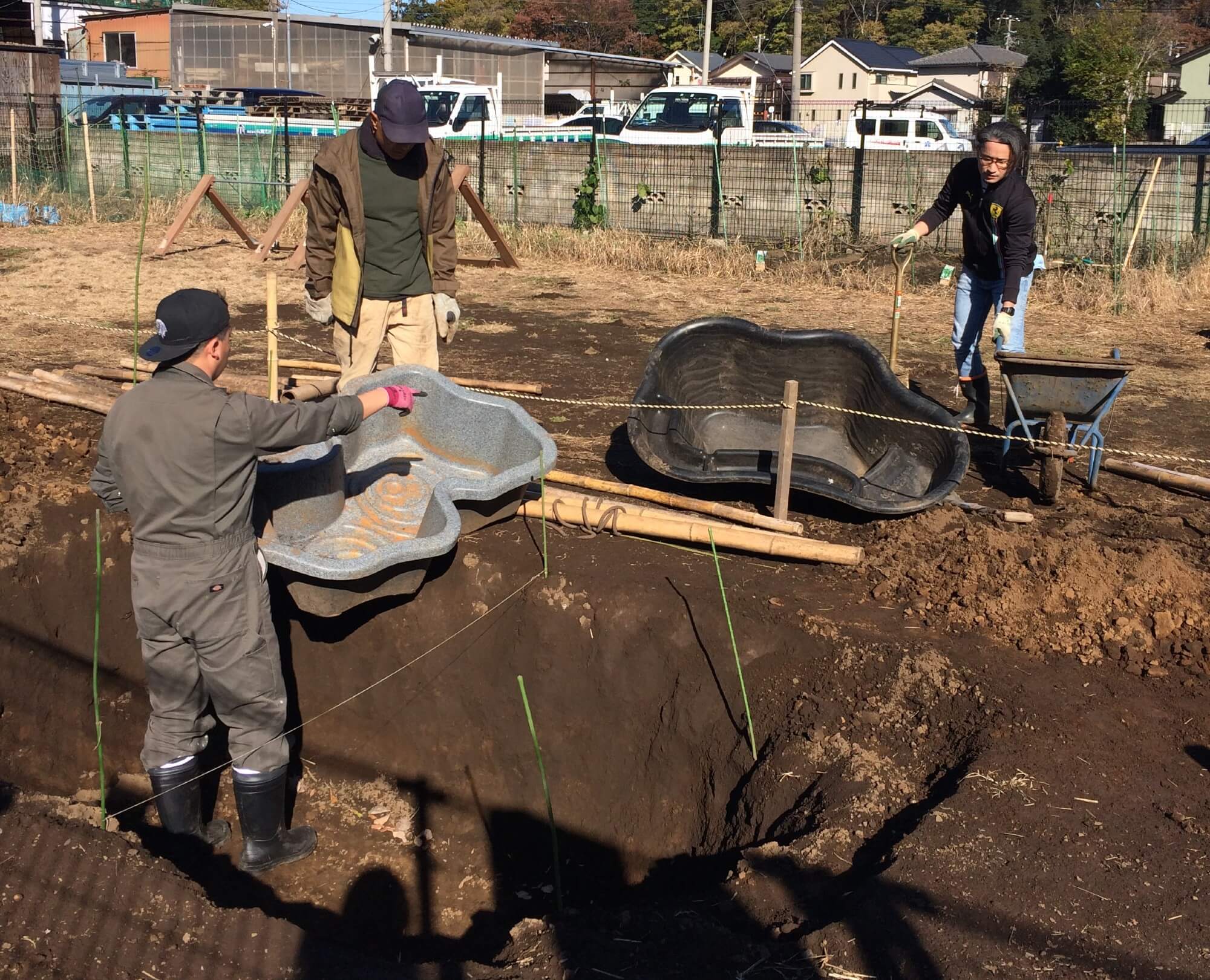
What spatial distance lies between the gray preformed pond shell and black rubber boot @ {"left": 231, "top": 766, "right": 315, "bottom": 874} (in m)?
0.80

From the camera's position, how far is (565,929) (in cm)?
383

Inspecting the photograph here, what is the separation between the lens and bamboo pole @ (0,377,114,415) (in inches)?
311

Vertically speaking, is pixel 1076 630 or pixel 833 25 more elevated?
pixel 833 25

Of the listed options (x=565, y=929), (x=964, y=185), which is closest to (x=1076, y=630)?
(x=565, y=929)

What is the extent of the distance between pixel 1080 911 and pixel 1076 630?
181cm

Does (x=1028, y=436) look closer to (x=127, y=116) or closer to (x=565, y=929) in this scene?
(x=565, y=929)

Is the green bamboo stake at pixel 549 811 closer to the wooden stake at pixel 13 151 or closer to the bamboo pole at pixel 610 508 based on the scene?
the bamboo pole at pixel 610 508

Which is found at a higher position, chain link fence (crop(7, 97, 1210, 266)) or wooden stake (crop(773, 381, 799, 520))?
chain link fence (crop(7, 97, 1210, 266))

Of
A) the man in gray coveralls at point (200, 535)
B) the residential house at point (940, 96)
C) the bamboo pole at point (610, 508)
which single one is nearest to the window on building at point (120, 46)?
the residential house at point (940, 96)

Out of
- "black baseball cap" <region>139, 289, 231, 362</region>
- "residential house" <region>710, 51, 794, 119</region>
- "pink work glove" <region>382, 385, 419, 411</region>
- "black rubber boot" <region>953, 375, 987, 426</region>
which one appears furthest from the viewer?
"residential house" <region>710, 51, 794, 119</region>

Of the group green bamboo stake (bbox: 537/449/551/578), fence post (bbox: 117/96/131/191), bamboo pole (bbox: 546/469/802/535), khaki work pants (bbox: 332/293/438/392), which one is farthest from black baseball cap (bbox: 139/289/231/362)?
fence post (bbox: 117/96/131/191)

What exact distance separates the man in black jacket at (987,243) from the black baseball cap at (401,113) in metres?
3.05

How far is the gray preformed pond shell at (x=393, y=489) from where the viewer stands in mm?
4957

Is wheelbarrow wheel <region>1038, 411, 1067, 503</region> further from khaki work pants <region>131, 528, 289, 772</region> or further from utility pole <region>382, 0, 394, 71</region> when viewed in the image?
utility pole <region>382, 0, 394, 71</region>
